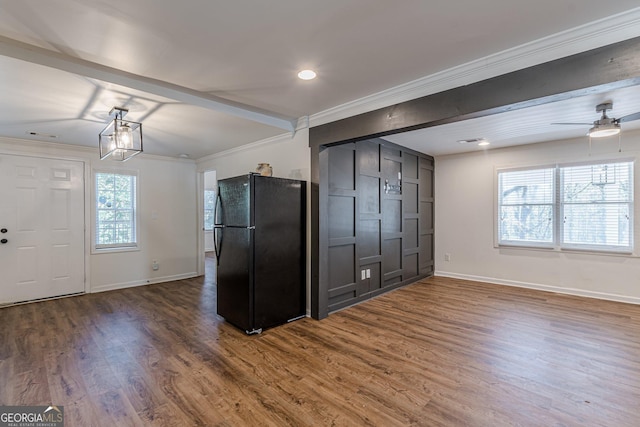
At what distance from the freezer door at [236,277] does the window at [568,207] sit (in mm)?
4375

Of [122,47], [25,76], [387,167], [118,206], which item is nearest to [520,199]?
[387,167]

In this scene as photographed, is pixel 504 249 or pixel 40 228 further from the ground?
pixel 40 228

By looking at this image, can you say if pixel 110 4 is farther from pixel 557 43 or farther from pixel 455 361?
pixel 455 361

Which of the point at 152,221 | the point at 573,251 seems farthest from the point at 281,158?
the point at 573,251

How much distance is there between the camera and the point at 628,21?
5.77 ft

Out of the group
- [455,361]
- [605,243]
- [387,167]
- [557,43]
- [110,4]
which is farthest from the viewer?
[387,167]

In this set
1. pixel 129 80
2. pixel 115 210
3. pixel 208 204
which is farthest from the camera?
pixel 208 204

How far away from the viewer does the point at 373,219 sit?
4.46 m

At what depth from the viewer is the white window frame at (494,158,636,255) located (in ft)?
13.6

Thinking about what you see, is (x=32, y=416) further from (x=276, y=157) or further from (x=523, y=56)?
(x=523, y=56)

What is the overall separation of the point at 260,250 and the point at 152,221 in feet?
10.8

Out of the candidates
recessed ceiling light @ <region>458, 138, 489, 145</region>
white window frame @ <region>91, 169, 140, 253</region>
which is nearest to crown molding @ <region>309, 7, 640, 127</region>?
recessed ceiling light @ <region>458, 138, 489, 145</region>

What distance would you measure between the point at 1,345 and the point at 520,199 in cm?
697

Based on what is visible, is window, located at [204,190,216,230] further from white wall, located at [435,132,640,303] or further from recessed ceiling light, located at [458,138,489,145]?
recessed ceiling light, located at [458,138,489,145]
